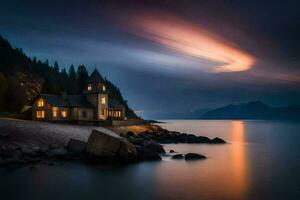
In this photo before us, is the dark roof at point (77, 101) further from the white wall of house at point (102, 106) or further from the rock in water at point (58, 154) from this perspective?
the rock in water at point (58, 154)

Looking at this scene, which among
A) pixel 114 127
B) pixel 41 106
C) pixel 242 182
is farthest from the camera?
pixel 41 106

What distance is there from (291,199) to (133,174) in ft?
51.5

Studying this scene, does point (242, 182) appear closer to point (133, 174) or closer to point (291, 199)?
point (291, 199)

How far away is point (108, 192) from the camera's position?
2719 centimetres

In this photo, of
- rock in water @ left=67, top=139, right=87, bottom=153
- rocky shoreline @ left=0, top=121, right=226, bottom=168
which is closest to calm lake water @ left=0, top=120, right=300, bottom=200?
rocky shoreline @ left=0, top=121, right=226, bottom=168

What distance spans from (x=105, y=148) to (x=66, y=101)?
1508 inches

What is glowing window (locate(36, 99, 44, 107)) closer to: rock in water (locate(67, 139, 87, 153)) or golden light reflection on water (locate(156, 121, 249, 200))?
rock in water (locate(67, 139, 87, 153))

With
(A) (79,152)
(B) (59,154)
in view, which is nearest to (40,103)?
(A) (79,152)

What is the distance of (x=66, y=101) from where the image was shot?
2879 inches

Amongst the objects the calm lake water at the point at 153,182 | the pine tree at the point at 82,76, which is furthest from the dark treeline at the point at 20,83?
the calm lake water at the point at 153,182

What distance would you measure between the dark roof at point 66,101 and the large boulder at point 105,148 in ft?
113

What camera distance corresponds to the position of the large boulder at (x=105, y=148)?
3769 centimetres

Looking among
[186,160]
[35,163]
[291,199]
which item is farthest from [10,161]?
[291,199]

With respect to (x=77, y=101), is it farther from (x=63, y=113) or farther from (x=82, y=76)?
(x=82, y=76)
